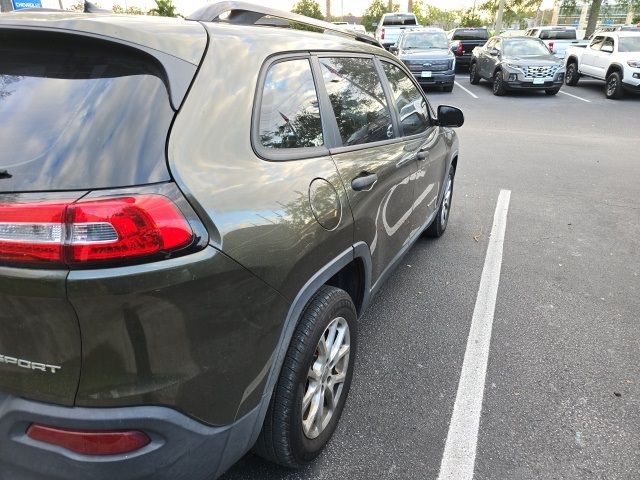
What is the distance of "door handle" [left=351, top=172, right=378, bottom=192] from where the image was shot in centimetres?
234

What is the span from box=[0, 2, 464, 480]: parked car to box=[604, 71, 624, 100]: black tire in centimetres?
1516

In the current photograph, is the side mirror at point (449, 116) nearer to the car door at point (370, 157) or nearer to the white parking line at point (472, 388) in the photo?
the car door at point (370, 157)

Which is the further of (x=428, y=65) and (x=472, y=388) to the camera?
(x=428, y=65)

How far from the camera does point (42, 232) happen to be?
1348 millimetres

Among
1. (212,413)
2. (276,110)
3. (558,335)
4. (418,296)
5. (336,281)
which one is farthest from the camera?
(418,296)

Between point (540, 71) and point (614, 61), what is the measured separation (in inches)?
88.0

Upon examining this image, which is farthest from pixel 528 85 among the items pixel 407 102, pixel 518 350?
pixel 518 350

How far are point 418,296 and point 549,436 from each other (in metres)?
1.53

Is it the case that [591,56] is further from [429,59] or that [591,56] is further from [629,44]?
[429,59]

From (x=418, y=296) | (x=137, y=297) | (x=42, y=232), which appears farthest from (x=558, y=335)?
(x=42, y=232)

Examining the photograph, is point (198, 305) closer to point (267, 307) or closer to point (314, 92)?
point (267, 307)

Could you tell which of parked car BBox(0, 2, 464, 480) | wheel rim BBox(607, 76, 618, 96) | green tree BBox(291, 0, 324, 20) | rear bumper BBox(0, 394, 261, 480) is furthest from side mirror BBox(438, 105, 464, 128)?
green tree BBox(291, 0, 324, 20)

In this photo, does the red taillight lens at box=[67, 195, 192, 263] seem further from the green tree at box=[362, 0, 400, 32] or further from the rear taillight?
the green tree at box=[362, 0, 400, 32]

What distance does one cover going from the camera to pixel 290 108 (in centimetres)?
213
